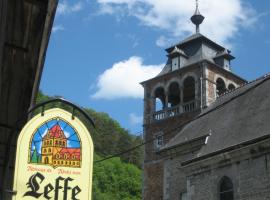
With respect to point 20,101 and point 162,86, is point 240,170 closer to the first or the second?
point 20,101

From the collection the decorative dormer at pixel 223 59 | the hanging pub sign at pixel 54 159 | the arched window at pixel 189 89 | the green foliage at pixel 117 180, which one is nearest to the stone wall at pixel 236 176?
the hanging pub sign at pixel 54 159

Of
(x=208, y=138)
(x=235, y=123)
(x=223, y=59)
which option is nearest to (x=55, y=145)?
(x=235, y=123)

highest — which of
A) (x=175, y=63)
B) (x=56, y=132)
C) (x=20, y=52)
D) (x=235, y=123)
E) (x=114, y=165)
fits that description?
(x=175, y=63)

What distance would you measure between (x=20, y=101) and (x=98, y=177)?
167 ft

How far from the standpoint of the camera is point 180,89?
35.2 meters

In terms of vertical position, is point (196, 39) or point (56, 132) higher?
point (196, 39)

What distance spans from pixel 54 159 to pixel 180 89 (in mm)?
31534

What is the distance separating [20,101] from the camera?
5.52 meters

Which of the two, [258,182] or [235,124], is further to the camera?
[235,124]

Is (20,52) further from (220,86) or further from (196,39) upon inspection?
(196,39)

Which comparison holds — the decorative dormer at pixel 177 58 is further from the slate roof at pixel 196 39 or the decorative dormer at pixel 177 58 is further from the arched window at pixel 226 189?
the arched window at pixel 226 189

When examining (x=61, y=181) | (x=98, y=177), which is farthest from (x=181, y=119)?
(x=61, y=181)

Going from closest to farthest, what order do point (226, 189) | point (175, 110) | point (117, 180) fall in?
point (226, 189)
point (175, 110)
point (117, 180)

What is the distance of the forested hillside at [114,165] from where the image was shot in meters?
55.2
